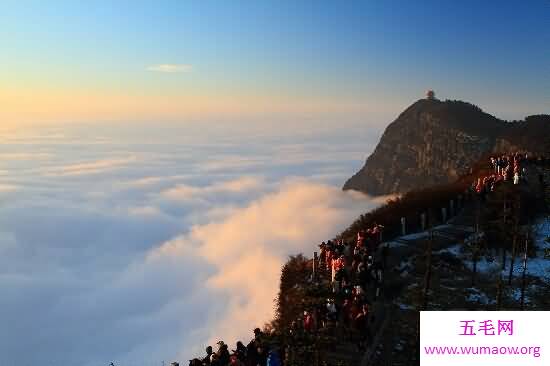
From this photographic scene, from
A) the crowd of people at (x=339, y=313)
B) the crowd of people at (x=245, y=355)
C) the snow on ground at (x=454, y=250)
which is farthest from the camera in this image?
the snow on ground at (x=454, y=250)

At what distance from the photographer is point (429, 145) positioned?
5448 inches

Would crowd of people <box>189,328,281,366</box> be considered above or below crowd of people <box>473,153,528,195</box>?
below

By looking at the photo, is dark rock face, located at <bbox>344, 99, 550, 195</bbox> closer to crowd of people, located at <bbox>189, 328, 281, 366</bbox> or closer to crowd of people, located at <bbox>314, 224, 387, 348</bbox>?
crowd of people, located at <bbox>314, 224, 387, 348</bbox>

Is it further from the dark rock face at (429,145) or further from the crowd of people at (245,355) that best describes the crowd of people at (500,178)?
the dark rock face at (429,145)

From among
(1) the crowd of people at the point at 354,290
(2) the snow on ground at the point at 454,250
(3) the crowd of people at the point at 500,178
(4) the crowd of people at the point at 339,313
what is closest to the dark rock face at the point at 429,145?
(3) the crowd of people at the point at 500,178

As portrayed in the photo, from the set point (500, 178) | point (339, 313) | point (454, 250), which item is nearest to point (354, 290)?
point (339, 313)

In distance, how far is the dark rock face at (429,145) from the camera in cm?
11756

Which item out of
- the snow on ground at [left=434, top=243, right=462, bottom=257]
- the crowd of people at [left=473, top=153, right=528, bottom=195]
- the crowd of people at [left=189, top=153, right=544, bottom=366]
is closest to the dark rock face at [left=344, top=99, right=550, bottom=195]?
the crowd of people at [left=473, top=153, right=528, bottom=195]

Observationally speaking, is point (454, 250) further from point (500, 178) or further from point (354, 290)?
point (354, 290)

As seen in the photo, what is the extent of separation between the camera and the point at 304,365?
14.1 meters

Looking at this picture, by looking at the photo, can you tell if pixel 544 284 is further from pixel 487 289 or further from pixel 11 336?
pixel 11 336

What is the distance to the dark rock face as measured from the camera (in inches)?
4628

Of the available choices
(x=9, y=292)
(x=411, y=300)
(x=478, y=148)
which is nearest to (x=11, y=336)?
(x=9, y=292)

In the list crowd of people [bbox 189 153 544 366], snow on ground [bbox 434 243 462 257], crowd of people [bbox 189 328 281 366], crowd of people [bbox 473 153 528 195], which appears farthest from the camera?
crowd of people [bbox 473 153 528 195]
